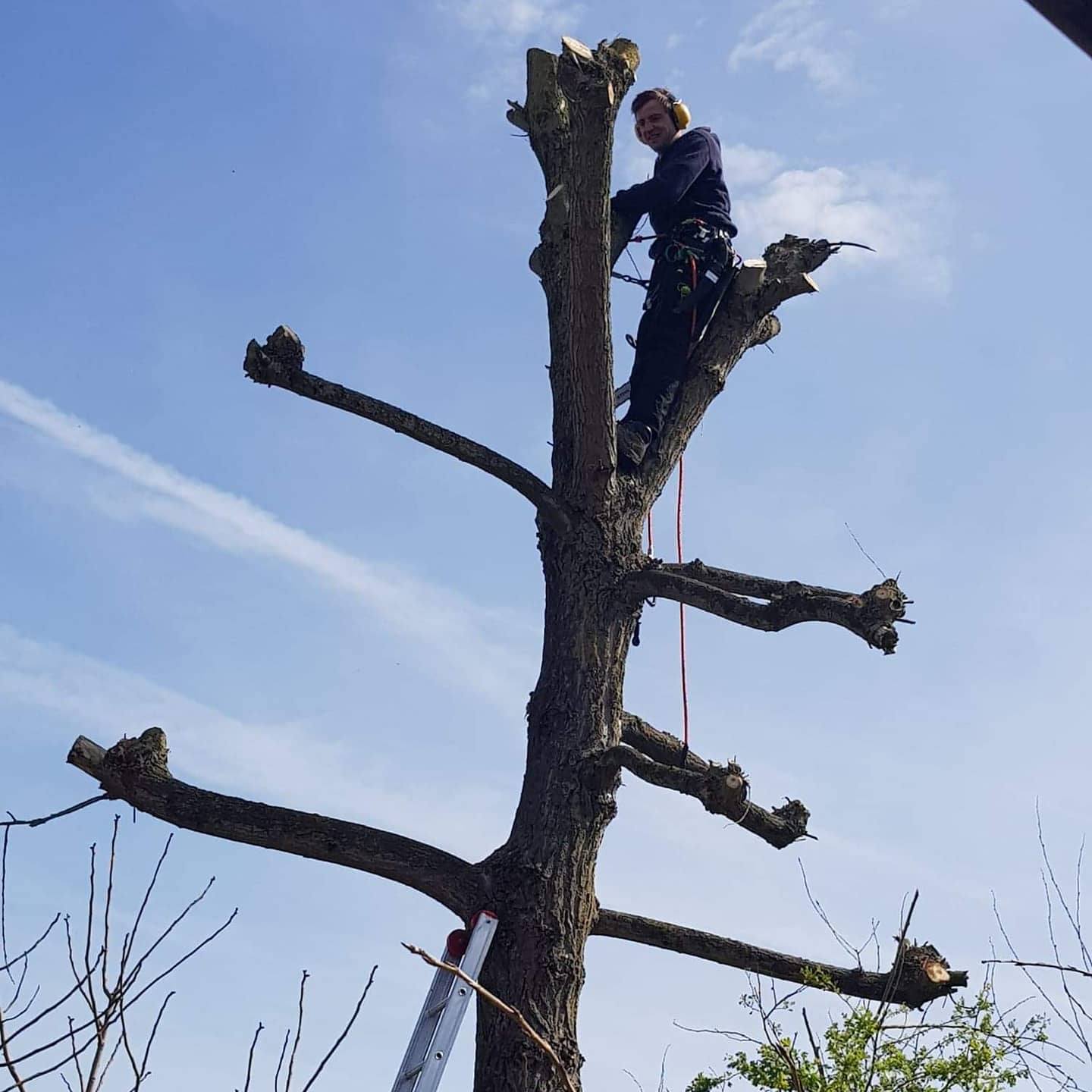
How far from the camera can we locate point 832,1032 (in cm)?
407

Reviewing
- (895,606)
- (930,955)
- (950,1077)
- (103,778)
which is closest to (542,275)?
(895,606)

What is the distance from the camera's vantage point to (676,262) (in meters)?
5.04

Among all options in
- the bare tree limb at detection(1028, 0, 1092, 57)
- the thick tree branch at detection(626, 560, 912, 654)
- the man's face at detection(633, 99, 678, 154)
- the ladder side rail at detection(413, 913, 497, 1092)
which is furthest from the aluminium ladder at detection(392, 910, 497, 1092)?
the man's face at detection(633, 99, 678, 154)

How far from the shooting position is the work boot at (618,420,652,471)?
4.60m

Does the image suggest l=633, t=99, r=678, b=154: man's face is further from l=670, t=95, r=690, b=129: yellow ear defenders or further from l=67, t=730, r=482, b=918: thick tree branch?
l=67, t=730, r=482, b=918: thick tree branch

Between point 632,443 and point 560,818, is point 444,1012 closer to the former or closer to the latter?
point 560,818

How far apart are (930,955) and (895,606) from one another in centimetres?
115

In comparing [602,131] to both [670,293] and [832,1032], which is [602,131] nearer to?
[670,293]

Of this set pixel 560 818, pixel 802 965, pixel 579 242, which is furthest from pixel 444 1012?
pixel 579 242

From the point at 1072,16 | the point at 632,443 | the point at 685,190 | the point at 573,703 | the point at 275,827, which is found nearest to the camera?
the point at 1072,16

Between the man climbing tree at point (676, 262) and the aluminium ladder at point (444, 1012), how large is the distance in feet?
6.02

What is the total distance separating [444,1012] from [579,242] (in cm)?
230

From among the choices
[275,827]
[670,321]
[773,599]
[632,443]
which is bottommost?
[275,827]

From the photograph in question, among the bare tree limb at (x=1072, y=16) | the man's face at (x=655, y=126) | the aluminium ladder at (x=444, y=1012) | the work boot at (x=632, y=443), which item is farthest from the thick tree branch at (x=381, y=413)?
the bare tree limb at (x=1072, y=16)
